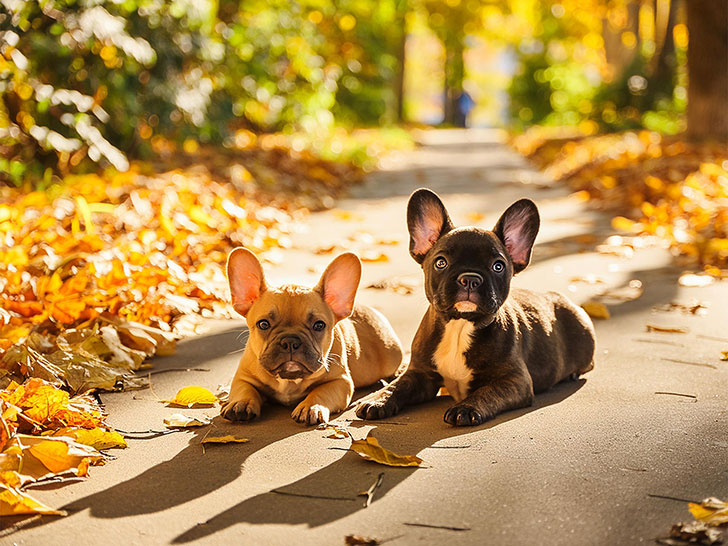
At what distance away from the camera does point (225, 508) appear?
3.10 m

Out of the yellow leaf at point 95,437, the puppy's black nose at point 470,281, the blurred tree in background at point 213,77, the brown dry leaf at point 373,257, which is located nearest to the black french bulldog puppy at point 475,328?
the puppy's black nose at point 470,281

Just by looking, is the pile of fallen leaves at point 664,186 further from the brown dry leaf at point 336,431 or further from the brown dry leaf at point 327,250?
the brown dry leaf at point 336,431

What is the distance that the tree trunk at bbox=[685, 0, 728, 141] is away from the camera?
47.0 ft

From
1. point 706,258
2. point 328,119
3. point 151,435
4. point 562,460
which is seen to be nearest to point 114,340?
point 151,435

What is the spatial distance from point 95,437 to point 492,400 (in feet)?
5.95

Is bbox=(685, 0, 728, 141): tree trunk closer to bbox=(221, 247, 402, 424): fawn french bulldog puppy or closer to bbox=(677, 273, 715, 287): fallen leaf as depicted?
bbox=(677, 273, 715, 287): fallen leaf

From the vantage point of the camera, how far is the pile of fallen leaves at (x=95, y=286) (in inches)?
145

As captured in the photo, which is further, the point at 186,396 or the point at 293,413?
the point at 186,396

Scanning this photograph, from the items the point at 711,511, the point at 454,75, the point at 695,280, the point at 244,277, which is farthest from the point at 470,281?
the point at 454,75

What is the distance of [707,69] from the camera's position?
48.6 ft

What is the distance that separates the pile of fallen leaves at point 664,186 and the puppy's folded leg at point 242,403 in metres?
4.92

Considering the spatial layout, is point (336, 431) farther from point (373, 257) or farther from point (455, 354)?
point (373, 257)

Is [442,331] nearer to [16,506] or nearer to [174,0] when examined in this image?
[16,506]

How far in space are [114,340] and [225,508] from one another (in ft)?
7.20
